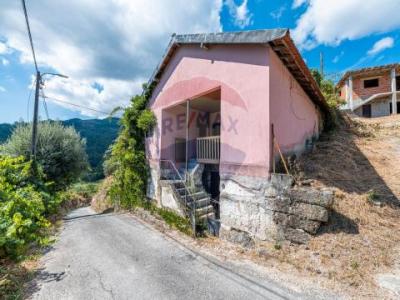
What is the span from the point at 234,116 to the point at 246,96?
24.3 inches

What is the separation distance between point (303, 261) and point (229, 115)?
12.5 ft

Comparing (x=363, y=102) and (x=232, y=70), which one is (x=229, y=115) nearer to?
(x=232, y=70)

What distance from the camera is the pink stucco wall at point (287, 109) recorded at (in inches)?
198

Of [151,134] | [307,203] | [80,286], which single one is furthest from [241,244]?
[151,134]

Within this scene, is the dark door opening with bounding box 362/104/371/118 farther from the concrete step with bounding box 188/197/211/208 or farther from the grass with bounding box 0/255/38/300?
the grass with bounding box 0/255/38/300

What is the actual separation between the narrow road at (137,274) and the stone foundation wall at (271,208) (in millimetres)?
1135

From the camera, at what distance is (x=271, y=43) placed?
4809 mm

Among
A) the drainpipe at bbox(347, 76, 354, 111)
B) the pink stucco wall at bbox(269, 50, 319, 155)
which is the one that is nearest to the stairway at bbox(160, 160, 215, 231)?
the pink stucco wall at bbox(269, 50, 319, 155)

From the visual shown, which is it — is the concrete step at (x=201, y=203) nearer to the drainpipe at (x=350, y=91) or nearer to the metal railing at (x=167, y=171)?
the metal railing at (x=167, y=171)

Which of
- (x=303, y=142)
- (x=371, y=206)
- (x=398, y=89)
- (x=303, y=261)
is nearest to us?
(x=303, y=261)

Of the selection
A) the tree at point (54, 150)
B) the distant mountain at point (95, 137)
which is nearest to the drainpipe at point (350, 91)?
the tree at point (54, 150)

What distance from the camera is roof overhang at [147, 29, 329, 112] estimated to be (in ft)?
15.1

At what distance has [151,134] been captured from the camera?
871cm

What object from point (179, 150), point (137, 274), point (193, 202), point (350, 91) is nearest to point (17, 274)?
point (137, 274)
